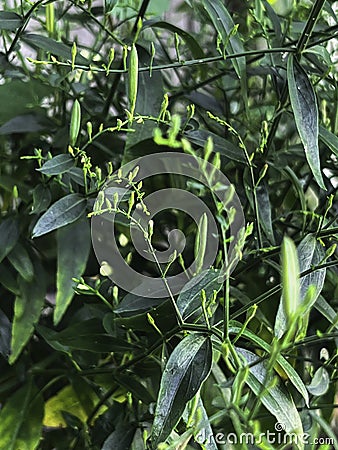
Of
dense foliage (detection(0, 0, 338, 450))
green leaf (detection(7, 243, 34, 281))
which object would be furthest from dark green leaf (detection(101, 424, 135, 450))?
green leaf (detection(7, 243, 34, 281))

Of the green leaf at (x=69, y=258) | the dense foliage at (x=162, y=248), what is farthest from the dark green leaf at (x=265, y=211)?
the green leaf at (x=69, y=258)

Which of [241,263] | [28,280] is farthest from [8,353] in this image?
[241,263]

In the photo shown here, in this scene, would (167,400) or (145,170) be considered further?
(145,170)

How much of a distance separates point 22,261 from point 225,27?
0.58 feet

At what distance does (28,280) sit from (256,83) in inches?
11.1

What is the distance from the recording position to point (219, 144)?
0.35m

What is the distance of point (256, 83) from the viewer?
0.57 m

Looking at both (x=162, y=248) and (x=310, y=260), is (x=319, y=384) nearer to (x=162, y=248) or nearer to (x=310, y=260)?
(x=310, y=260)

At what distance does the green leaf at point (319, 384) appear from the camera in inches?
12.1

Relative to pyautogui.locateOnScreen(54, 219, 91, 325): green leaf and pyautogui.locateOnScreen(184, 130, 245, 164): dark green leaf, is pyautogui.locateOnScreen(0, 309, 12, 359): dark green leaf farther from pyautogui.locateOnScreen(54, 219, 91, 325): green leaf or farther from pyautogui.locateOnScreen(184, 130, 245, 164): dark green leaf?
pyautogui.locateOnScreen(184, 130, 245, 164): dark green leaf

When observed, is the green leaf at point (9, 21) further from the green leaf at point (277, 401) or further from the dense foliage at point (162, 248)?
the green leaf at point (277, 401)

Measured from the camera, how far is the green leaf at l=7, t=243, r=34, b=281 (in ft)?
1.27

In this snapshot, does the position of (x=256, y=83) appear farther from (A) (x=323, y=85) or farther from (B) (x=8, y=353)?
(B) (x=8, y=353)

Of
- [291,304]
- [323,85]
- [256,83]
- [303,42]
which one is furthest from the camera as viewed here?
[256,83]
